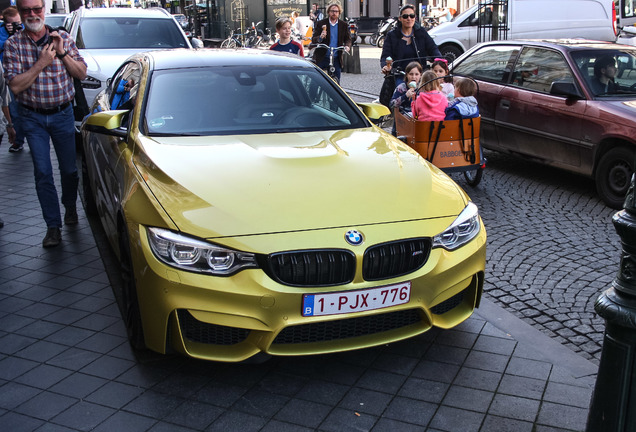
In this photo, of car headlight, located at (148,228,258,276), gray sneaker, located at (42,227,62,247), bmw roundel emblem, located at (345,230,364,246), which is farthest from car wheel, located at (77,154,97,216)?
bmw roundel emblem, located at (345,230,364,246)

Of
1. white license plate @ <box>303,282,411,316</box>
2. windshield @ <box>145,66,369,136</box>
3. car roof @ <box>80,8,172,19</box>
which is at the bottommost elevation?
white license plate @ <box>303,282,411,316</box>

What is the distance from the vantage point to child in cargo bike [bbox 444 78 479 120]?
22.5ft

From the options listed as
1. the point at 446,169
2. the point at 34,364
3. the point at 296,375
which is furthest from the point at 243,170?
the point at 446,169

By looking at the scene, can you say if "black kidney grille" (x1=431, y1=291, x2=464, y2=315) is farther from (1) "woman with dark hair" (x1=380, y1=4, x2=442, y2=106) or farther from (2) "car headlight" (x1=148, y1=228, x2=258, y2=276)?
(1) "woman with dark hair" (x1=380, y1=4, x2=442, y2=106)

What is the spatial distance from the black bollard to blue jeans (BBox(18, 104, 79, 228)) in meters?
4.44

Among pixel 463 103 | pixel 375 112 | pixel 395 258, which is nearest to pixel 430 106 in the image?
pixel 463 103

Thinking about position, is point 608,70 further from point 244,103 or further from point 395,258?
point 395,258

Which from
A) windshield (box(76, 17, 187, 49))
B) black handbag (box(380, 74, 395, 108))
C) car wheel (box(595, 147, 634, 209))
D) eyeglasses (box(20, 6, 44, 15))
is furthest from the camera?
windshield (box(76, 17, 187, 49))

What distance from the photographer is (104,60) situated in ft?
30.7

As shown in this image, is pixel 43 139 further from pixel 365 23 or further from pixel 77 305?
pixel 365 23

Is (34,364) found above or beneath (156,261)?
beneath

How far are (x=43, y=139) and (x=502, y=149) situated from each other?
480cm

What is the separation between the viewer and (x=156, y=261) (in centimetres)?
332

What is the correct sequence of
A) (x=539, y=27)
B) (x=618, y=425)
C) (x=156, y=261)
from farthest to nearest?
(x=539, y=27) → (x=156, y=261) → (x=618, y=425)
